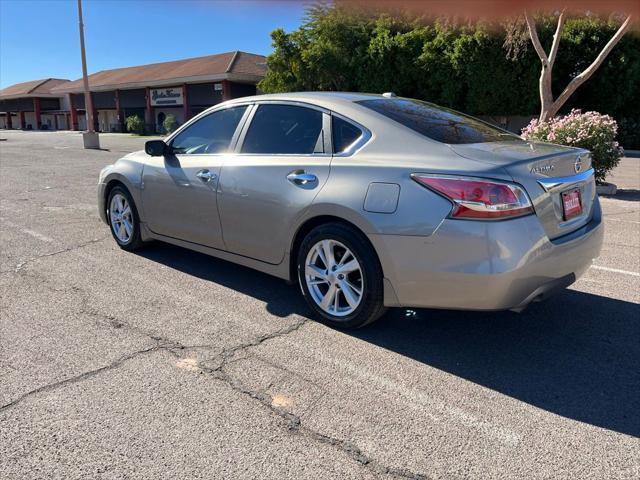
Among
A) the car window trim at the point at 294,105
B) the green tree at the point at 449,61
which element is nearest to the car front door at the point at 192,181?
the car window trim at the point at 294,105

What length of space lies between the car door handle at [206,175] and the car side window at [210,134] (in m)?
0.23

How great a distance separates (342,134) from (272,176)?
0.62 metres

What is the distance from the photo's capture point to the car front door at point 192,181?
180 inches

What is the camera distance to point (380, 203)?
3400 mm

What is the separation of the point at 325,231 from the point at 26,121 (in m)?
78.3

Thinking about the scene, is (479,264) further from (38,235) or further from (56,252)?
(38,235)

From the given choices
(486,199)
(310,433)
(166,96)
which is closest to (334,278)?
(486,199)

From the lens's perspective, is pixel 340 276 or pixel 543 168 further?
pixel 340 276

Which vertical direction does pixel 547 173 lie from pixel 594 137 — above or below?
below

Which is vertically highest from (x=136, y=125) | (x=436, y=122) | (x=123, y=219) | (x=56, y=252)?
(x=136, y=125)

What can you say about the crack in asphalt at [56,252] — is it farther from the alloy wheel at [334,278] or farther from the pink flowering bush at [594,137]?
the pink flowering bush at [594,137]

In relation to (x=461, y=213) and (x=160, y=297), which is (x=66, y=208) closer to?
(x=160, y=297)

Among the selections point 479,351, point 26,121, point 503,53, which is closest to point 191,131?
point 479,351

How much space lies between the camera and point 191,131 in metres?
5.04
